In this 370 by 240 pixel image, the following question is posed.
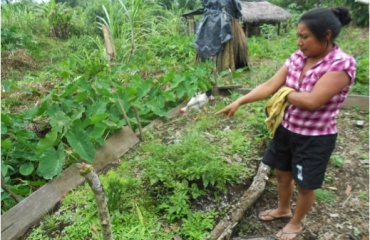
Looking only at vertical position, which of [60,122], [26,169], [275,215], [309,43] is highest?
[309,43]

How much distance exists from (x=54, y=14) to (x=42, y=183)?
365 inches

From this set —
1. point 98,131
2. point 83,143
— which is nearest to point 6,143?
point 83,143

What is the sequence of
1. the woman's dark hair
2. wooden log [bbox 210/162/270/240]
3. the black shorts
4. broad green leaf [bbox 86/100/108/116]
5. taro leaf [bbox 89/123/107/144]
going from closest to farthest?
the woman's dark hair → the black shorts → wooden log [bbox 210/162/270/240] → taro leaf [bbox 89/123/107/144] → broad green leaf [bbox 86/100/108/116]

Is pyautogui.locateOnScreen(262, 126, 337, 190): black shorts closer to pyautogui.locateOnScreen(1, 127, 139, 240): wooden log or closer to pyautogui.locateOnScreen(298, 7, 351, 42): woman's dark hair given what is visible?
pyautogui.locateOnScreen(298, 7, 351, 42): woman's dark hair

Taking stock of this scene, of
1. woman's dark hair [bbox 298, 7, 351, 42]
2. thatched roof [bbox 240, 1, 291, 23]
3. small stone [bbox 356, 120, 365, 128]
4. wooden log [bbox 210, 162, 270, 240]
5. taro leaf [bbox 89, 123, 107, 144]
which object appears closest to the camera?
woman's dark hair [bbox 298, 7, 351, 42]

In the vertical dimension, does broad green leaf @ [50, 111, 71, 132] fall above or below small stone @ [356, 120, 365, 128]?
above

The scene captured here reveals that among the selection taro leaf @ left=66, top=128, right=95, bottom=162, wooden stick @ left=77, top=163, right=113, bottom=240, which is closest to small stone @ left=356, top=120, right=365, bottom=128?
taro leaf @ left=66, top=128, right=95, bottom=162

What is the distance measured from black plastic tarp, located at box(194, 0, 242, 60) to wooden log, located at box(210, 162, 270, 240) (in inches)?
122

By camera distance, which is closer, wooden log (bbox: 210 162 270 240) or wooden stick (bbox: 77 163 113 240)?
wooden stick (bbox: 77 163 113 240)

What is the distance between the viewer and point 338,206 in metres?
2.46

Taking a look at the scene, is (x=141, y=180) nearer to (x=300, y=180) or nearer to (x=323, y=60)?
(x=300, y=180)

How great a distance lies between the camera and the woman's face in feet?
5.24

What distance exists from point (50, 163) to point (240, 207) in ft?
4.65

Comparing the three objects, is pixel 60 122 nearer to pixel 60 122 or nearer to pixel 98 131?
pixel 60 122
